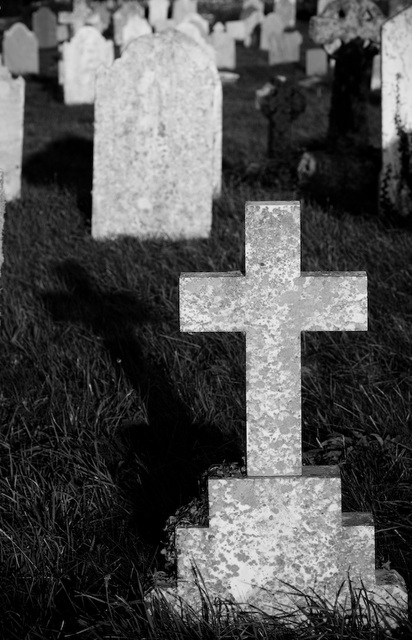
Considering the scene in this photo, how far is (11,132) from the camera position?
803cm

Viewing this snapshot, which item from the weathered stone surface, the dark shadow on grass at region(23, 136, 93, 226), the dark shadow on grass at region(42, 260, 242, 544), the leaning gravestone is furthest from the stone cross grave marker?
the weathered stone surface

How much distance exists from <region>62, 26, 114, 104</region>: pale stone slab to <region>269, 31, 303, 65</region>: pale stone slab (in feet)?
18.5

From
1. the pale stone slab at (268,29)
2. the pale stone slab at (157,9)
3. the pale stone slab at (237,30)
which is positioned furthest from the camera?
the pale stone slab at (157,9)

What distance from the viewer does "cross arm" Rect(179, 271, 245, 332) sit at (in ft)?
8.58

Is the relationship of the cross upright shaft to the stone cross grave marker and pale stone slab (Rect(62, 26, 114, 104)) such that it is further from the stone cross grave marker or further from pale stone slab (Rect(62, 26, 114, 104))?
pale stone slab (Rect(62, 26, 114, 104))

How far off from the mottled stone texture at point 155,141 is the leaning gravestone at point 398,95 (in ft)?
3.82

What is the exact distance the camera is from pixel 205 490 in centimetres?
273

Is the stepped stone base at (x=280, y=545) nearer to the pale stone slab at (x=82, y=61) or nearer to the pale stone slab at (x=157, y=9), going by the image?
the pale stone slab at (x=82, y=61)

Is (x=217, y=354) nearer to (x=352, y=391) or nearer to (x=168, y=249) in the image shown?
(x=352, y=391)

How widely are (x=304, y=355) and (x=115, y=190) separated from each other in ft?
9.69

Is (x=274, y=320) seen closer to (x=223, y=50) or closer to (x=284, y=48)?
(x=223, y=50)

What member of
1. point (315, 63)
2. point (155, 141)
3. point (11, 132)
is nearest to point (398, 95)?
point (155, 141)

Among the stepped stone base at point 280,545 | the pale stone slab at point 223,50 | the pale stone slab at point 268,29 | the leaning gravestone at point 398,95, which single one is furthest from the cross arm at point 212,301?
the pale stone slab at point 268,29

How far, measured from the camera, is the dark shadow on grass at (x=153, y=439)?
317 cm
